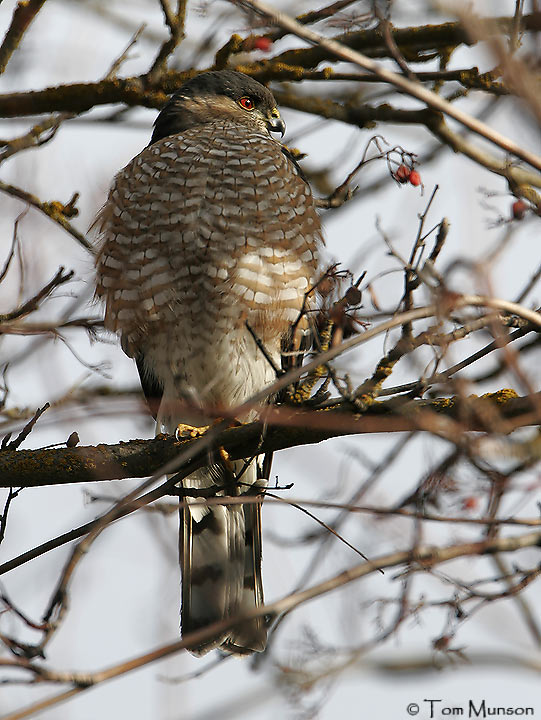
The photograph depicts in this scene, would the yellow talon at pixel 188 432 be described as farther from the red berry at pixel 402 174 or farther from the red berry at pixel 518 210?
the red berry at pixel 518 210

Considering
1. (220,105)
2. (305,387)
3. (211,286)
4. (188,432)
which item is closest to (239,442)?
(305,387)

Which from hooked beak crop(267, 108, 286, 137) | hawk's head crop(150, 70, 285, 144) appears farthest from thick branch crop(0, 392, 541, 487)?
hooked beak crop(267, 108, 286, 137)

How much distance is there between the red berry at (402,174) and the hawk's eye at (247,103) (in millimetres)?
1666

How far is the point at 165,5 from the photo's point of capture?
409 centimetres

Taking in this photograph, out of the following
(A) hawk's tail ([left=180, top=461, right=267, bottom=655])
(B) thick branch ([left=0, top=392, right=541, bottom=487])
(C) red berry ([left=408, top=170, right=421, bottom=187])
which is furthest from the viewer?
(A) hawk's tail ([left=180, top=461, right=267, bottom=655])

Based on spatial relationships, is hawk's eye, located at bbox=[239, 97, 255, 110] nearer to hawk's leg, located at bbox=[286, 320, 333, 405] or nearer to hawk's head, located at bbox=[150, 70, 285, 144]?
hawk's head, located at bbox=[150, 70, 285, 144]

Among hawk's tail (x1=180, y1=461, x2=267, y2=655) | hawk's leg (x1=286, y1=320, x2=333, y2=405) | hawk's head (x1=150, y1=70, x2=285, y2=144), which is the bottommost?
hawk's leg (x1=286, y1=320, x2=333, y2=405)

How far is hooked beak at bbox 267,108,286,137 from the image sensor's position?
5324mm

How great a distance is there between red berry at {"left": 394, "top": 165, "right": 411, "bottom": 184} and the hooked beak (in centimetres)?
159

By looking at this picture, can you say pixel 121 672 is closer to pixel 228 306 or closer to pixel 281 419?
pixel 281 419

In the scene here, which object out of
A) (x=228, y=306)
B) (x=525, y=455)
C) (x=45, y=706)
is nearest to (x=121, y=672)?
(x=45, y=706)

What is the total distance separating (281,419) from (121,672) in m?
1.21

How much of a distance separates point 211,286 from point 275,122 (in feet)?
4.56

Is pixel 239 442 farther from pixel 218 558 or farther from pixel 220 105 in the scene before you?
pixel 220 105
